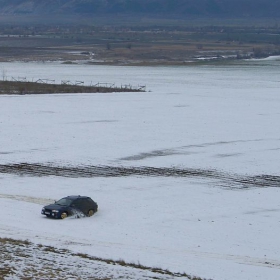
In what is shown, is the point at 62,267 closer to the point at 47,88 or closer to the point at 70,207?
the point at 70,207

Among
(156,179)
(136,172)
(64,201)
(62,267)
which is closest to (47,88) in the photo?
(136,172)

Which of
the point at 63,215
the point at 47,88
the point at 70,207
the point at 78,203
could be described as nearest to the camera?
the point at 63,215

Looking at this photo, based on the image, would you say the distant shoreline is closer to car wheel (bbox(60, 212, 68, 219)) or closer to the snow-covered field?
the snow-covered field

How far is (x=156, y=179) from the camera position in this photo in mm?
34000

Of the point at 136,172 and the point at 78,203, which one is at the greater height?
the point at 78,203

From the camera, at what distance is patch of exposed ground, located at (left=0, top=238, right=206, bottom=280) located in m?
20.2

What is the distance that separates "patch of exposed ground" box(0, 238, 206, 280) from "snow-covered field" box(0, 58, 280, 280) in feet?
2.00

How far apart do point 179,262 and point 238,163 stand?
16.6 metres

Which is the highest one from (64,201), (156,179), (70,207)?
(64,201)

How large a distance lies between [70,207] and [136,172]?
850cm

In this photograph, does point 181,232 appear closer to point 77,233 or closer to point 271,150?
point 77,233

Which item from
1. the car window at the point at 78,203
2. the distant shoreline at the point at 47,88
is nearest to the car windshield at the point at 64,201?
the car window at the point at 78,203

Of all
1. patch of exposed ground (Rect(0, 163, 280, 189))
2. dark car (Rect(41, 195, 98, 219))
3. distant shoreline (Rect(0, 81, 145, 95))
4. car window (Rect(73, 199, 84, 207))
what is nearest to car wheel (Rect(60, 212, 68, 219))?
dark car (Rect(41, 195, 98, 219))

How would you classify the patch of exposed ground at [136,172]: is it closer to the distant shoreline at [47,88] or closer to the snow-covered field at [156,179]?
the snow-covered field at [156,179]
